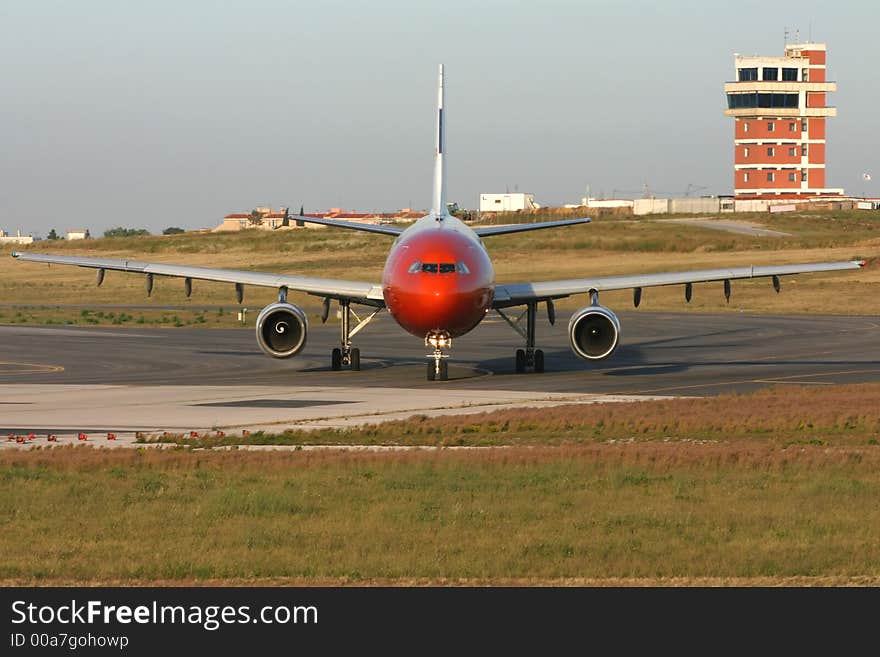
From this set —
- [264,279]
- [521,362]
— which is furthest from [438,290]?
[264,279]

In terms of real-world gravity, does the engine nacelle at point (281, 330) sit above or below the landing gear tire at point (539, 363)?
above

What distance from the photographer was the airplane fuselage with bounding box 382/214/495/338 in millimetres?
42156

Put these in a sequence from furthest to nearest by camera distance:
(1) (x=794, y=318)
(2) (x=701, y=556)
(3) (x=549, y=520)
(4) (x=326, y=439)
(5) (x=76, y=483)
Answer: (1) (x=794, y=318) < (4) (x=326, y=439) < (5) (x=76, y=483) < (3) (x=549, y=520) < (2) (x=701, y=556)

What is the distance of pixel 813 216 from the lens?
538 feet

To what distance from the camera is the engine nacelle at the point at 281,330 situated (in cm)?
4650

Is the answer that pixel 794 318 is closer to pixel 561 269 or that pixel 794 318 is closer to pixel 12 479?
pixel 561 269

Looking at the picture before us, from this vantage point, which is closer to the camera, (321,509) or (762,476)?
(321,509)

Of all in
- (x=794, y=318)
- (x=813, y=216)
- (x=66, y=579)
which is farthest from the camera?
(x=813, y=216)

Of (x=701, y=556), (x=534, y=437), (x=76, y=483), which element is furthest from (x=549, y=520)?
(x=534, y=437)

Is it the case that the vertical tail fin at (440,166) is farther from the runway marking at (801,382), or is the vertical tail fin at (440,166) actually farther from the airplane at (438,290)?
the runway marking at (801,382)

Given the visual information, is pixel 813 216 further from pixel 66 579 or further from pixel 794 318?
pixel 66 579

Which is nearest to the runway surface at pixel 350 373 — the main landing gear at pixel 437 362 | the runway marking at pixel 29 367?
the runway marking at pixel 29 367

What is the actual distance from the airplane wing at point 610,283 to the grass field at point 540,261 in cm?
3213
